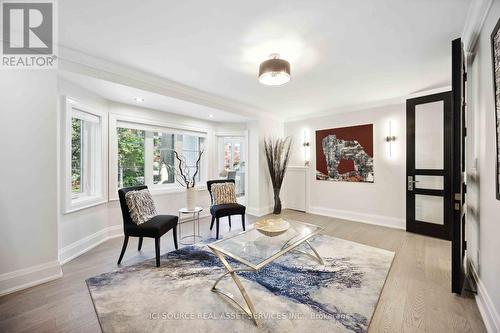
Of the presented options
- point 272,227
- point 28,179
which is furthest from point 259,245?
point 28,179

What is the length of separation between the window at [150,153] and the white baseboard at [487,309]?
443 centimetres

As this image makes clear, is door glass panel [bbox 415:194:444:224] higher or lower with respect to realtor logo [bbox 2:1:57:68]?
lower

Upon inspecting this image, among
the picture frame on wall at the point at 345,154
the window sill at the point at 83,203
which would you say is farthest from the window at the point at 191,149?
the picture frame on wall at the point at 345,154

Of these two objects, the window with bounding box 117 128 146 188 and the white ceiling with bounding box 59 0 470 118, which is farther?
the window with bounding box 117 128 146 188

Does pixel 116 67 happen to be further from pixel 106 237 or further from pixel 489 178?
pixel 489 178

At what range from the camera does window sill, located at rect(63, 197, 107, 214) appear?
2693mm

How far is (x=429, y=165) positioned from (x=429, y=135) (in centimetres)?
Answer: 51

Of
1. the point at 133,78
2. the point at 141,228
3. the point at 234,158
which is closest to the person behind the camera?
the point at 141,228

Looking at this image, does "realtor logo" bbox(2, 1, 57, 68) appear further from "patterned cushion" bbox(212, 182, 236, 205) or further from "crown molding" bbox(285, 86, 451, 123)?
Answer: "crown molding" bbox(285, 86, 451, 123)

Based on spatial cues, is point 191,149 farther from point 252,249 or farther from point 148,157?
point 252,249

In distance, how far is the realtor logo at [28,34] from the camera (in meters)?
1.71

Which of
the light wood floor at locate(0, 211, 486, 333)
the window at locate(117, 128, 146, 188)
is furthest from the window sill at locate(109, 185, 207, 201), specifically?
the light wood floor at locate(0, 211, 486, 333)

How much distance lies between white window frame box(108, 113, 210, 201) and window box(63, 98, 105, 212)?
5.9 inches

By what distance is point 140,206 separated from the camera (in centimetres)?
266
